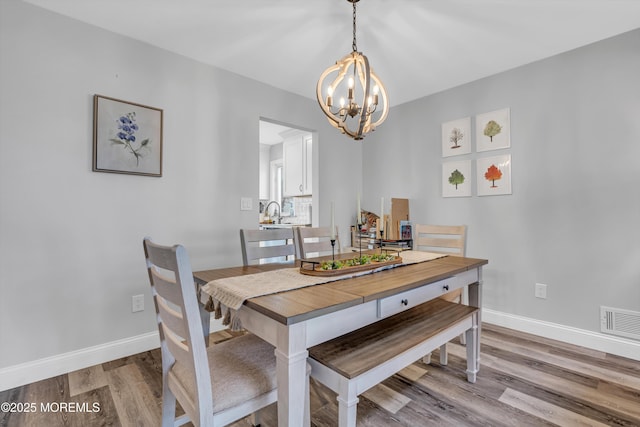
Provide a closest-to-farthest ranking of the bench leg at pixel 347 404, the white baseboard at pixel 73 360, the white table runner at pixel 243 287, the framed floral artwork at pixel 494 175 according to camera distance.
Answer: the bench leg at pixel 347 404, the white table runner at pixel 243 287, the white baseboard at pixel 73 360, the framed floral artwork at pixel 494 175

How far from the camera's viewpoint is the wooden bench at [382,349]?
43.3 inches

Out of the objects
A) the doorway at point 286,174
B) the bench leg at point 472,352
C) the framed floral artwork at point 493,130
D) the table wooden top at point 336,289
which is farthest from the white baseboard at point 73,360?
the framed floral artwork at point 493,130

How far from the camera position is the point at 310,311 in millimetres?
972

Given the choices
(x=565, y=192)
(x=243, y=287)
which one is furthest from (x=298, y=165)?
(x=243, y=287)

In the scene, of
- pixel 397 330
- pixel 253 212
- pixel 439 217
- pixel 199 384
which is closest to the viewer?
pixel 199 384

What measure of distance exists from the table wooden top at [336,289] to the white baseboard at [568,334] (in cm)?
132

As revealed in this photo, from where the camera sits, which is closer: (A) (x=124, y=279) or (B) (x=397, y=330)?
(B) (x=397, y=330)

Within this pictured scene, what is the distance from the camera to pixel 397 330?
60.3 inches

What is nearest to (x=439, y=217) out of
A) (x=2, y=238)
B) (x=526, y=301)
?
(x=526, y=301)

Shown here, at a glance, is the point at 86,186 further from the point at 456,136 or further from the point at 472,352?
the point at 456,136

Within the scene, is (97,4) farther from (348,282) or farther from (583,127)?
(583,127)

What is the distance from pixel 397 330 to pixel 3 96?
269 centimetres

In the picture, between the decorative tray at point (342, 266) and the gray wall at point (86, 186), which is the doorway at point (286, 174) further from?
the decorative tray at point (342, 266)

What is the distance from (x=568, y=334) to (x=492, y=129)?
1.90m
